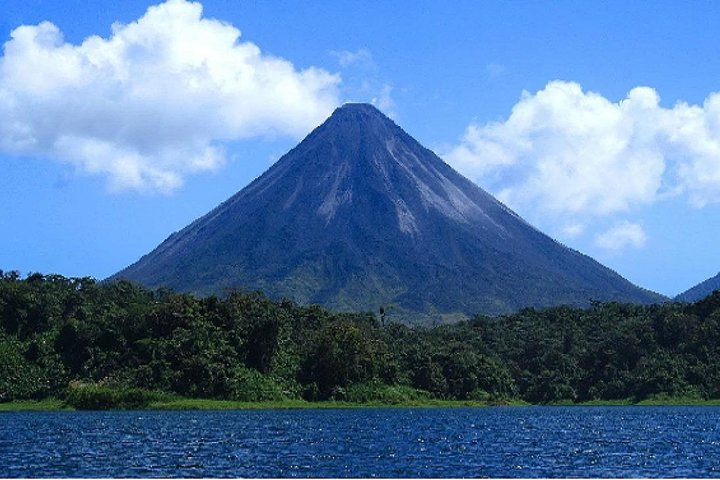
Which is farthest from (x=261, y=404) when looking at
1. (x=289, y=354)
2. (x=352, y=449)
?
(x=352, y=449)

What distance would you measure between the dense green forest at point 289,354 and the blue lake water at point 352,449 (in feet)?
98.3

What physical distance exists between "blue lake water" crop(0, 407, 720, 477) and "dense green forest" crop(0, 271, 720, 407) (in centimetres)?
2995

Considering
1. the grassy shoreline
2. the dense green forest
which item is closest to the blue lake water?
the grassy shoreline

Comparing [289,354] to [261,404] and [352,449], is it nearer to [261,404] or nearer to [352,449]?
[261,404]

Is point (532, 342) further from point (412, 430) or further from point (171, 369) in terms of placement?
point (412, 430)

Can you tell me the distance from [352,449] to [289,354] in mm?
70471

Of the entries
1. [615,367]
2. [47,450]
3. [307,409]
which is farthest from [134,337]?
[615,367]

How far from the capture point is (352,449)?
161ft

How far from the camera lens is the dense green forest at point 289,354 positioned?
105m

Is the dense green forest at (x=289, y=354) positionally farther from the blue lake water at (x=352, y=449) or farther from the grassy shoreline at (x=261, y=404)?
the blue lake water at (x=352, y=449)

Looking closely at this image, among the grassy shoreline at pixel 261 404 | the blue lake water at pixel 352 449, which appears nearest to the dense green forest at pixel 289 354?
the grassy shoreline at pixel 261 404

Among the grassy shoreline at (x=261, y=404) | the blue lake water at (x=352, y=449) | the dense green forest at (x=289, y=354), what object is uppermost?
the dense green forest at (x=289, y=354)

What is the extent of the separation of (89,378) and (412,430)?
5218cm

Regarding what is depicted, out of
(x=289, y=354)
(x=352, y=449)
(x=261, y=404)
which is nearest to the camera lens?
(x=352, y=449)
